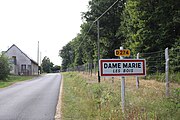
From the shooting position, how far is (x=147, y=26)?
26984 mm

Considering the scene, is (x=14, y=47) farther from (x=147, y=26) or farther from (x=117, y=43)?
(x=147, y=26)

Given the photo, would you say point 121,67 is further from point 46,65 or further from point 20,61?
point 46,65

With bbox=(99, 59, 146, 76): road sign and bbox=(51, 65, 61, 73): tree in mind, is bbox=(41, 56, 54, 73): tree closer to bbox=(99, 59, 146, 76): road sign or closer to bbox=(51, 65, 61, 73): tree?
bbox=(51, 65, 61, 73): tree

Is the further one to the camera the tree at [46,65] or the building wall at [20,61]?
the tree at [46,65]

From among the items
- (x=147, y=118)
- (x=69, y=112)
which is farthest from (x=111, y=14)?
(x=147, y=118)

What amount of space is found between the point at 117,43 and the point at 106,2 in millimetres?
6926

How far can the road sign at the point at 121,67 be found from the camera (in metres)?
7.78

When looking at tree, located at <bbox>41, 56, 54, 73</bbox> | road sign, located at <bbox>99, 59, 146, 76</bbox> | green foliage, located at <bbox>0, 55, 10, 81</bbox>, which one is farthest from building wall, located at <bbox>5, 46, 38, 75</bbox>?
road sign, located at <bbox>99, 59, 146, 76</bbox>

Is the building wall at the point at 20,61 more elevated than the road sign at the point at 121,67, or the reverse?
the building wall at the point at 20,61

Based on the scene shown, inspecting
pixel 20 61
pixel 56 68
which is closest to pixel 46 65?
pixel 56 68

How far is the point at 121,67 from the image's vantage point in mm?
7883

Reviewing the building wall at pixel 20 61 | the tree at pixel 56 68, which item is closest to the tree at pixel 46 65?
the tree at pixel 56 68

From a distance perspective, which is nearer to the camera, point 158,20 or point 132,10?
point 158,20

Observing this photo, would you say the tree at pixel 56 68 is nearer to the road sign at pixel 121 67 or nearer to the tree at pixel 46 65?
the tree at pixel 46 65
